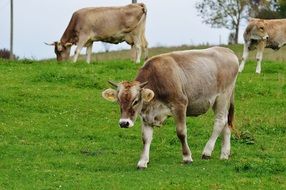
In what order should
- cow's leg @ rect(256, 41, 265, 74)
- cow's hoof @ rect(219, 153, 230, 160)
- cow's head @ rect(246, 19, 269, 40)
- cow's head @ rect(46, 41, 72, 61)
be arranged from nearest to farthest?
1. cow's hoof @ rect(219, 153, 230, 160)
2. cow's leg @ rect(256, 41, 265, 74)
3. cow's head @ rect(246, 19, 269, 40)
4. cow's head @ rect(46, 41, 72, 61)

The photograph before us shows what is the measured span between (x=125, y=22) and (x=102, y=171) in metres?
16.5

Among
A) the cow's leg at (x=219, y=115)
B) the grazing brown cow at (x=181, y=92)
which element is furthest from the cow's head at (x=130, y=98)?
the cow's leg at (x=219, y=115)

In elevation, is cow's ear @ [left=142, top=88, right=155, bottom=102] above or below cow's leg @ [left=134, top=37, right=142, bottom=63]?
above

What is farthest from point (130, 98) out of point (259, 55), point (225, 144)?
A: point (259, 55)

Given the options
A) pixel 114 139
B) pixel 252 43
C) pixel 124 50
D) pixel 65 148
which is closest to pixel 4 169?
pixel 65 148

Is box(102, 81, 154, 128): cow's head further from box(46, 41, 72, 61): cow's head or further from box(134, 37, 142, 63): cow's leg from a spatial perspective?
box(46, 41, 72, 61): cow's head

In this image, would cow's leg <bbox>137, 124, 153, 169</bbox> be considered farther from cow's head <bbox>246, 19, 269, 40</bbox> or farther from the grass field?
cow's head <bbox>246, 19, 269, 40</bbox>

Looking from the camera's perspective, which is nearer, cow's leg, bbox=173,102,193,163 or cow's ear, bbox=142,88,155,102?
cow's ear, bbox=142,88,155,102

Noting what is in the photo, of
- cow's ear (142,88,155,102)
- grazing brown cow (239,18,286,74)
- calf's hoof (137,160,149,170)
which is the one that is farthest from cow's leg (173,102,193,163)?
grazing brown cow (239,18,286,74)

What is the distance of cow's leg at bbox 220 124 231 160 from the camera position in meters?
14.1

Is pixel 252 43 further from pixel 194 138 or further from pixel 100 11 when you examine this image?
pixel 194 138

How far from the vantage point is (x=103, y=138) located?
1619 centimetres

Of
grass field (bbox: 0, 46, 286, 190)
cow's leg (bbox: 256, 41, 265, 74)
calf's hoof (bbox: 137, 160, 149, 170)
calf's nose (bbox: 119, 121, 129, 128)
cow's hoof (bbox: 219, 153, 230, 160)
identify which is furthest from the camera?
cow's leg (bbox: 256, 41, 265, 74)

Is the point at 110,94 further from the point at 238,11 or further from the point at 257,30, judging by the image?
the point at 238,11
